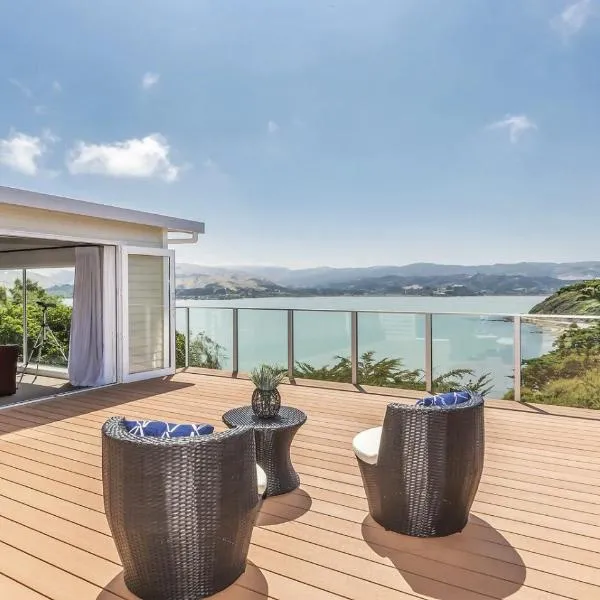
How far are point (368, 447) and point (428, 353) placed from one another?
3738mm

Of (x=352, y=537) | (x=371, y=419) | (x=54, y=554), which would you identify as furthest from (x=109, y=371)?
(x=352, y=537)

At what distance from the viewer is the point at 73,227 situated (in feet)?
20.8

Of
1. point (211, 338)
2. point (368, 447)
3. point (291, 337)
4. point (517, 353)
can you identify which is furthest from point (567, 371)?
point (211, 338)

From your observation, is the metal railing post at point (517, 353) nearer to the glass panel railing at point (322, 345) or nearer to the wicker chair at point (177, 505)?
the glass panel railing at point (322, 345)

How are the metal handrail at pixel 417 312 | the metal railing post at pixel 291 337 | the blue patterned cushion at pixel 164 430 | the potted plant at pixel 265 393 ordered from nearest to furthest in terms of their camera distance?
the blue patterned cushion at pixel 164 430
the potted plant at pixel 265 393
the metal handrail at pixel 417 312
the metal railing post at pixel 291 337

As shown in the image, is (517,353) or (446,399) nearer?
(446,399)

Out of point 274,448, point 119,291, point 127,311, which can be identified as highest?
point 119,291

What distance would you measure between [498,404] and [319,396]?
6.83ft

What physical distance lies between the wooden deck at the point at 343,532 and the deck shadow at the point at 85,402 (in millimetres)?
300

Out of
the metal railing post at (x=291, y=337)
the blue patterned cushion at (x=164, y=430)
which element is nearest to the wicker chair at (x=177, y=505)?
the blue patterned cushion at (x=164, y=430)

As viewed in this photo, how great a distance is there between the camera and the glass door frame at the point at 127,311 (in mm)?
6965

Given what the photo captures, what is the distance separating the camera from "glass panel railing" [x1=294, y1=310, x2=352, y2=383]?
22.4 ft

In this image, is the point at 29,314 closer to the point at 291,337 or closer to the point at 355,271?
the point at 291,337

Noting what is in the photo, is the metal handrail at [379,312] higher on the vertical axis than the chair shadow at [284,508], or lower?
higher
